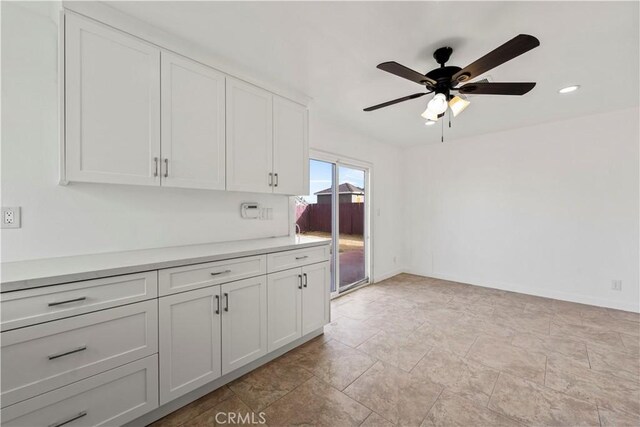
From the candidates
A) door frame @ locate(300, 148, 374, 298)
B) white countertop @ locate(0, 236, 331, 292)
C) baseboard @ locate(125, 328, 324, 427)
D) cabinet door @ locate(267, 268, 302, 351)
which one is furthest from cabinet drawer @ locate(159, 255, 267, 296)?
door frame @ locate(300, 148, 374, 298)

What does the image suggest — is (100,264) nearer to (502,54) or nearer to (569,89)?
(502,54)

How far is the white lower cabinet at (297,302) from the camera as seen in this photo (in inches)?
80.7

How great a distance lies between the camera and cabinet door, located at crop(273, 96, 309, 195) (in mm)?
2377

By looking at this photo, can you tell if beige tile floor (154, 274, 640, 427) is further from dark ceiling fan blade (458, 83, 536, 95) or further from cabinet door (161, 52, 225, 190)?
dark ceiling fan blade (458, 83, 536, 95)

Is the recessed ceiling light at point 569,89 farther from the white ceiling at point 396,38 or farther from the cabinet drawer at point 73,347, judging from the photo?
the cabinet drawer at point 73,347

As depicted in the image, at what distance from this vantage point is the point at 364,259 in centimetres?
430

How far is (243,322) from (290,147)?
1.61 m

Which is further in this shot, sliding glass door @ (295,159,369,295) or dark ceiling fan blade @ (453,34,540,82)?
sliding glass door @ (295,159,369,295)

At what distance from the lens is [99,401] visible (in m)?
1.29

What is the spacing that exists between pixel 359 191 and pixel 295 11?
9.56 feet

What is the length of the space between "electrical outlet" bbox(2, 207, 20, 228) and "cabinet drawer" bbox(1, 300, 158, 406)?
28.2 inches

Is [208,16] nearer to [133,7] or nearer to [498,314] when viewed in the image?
[133,7]

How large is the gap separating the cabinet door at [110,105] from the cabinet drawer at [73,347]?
0.79 meters

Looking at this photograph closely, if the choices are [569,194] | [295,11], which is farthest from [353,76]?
[569,194]
